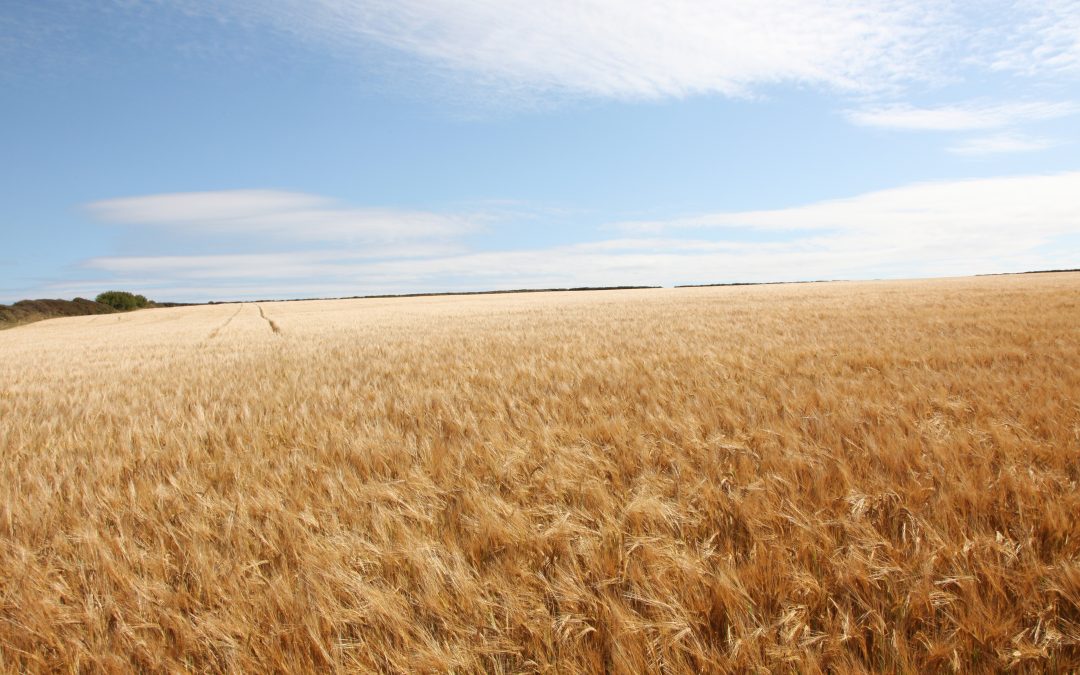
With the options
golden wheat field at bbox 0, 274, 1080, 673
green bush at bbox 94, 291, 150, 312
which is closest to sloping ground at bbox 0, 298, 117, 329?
green bush at bbox 94, 291, 150, 312

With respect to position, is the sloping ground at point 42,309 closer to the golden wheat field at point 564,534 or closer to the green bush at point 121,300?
the green bush at point 121,300

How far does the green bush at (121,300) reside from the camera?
9050 cm

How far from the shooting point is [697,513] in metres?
2.06

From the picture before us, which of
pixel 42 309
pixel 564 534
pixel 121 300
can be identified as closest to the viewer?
pixel 564 534

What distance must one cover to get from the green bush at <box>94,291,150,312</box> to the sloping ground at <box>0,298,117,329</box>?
3.04 meters

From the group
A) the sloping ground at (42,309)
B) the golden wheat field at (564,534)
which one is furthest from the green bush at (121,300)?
the golden wheat field at (564,534)

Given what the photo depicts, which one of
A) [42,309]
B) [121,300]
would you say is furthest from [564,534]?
[121,300]

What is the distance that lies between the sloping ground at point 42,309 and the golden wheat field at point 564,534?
78.0 metres

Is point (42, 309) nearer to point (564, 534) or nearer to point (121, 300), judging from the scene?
point (121, 300)

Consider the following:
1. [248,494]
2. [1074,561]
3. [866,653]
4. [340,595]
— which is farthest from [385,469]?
[1074,561]

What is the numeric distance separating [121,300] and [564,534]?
394 feet

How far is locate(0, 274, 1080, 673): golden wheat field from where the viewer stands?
1403 millimetres

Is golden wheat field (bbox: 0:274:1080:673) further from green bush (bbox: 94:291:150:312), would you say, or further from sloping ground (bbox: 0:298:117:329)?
green bush (bbox: 94:291:150:312)

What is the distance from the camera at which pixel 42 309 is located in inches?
2876
